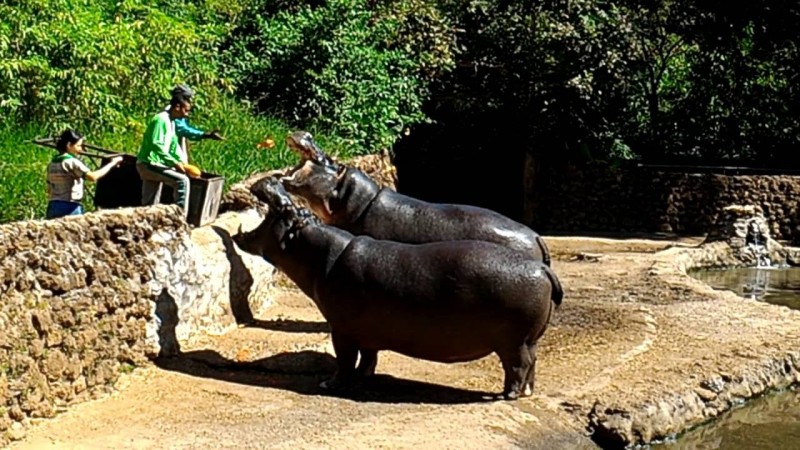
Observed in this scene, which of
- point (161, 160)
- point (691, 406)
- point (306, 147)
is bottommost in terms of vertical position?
point (691, 406)

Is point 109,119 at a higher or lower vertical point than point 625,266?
higher

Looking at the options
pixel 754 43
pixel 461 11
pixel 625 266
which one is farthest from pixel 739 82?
pixel 625 266

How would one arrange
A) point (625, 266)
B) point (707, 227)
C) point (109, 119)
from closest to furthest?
point (109, 119) → point (625, 266) → point (707, 227)

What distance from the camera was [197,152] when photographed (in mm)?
13242

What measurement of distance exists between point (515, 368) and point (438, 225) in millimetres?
1810

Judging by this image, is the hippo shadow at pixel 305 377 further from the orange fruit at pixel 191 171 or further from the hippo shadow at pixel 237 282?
the orange fruit at pixel 191 171

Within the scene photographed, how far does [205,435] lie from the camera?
23.5 ft

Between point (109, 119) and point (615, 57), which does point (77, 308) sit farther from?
point (615, 57)

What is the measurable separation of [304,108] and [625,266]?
5.07 metres

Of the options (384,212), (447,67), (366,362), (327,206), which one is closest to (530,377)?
(366,362)

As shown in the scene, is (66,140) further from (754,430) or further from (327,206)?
(754,430)

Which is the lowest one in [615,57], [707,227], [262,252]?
[707,227]

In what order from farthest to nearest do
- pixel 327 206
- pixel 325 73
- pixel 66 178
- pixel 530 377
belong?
pixel 325 73 < pixel 327 206 < pixel 66 178 < pixel 530 377

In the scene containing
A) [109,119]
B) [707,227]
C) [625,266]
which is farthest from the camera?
[707,227]
